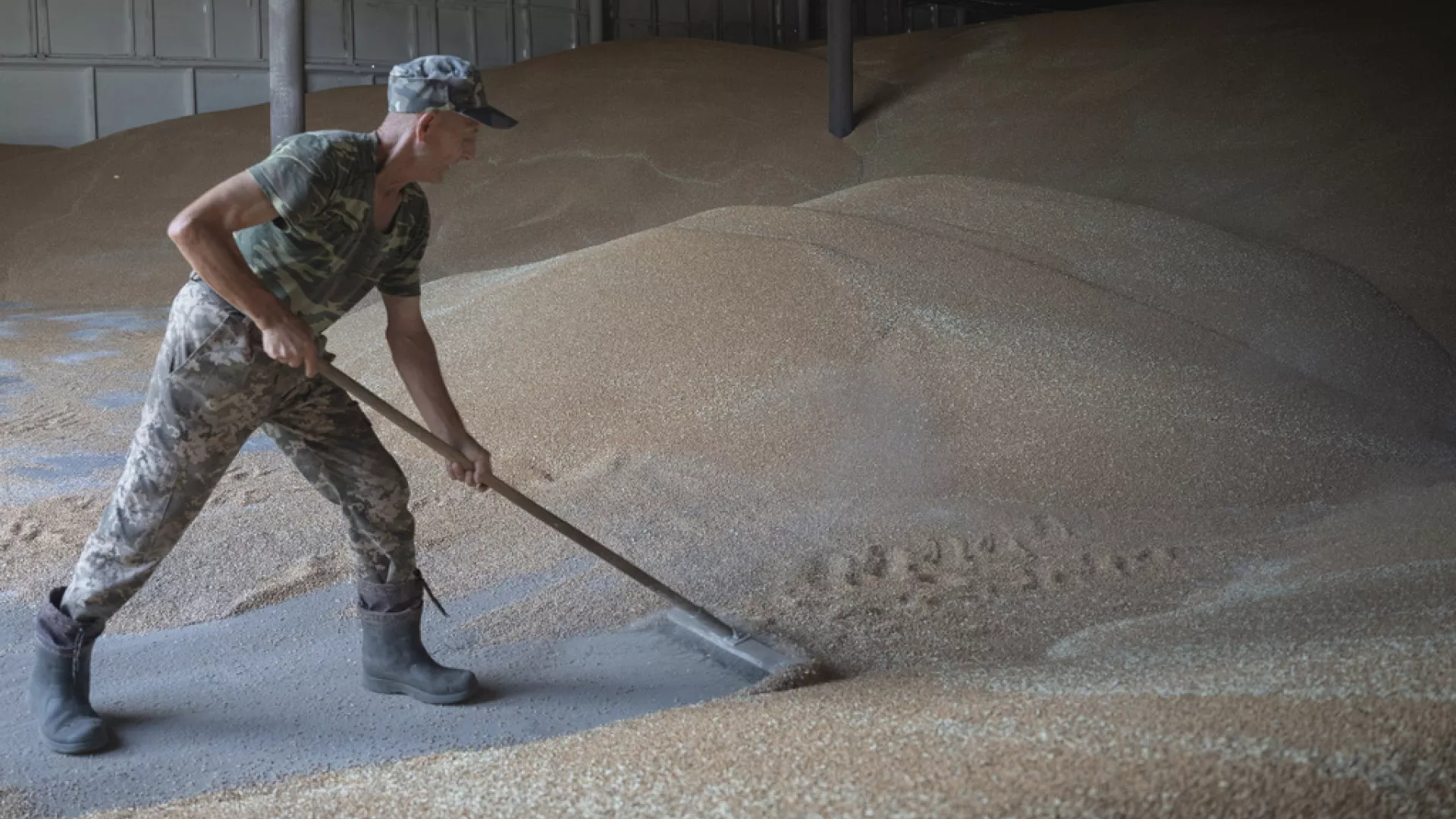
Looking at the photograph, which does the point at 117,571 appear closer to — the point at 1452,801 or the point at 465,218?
the point at 1452,801

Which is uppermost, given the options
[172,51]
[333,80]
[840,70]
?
[172,51]

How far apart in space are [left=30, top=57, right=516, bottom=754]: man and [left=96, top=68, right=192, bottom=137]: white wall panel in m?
10.5

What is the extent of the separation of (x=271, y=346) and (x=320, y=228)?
26 centimetres

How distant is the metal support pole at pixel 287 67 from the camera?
6449 millimetres

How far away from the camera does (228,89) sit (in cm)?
1196

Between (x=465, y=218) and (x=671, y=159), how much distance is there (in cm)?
161

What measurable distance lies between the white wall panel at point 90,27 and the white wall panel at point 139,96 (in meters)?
0.21

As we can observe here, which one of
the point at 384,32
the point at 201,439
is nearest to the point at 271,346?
the point at 201,439

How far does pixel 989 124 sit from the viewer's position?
8945 millimetres

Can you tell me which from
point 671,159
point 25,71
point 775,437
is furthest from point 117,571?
point 25,71

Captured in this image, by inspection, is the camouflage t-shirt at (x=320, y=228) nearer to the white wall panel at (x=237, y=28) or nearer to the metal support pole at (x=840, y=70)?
the metal support pole at (x=840, y=70)

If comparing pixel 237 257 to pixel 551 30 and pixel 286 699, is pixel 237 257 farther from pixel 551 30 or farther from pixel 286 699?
pixel 551 30

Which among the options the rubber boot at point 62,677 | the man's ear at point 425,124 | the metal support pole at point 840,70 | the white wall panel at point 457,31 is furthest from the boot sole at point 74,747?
the white wall panel at point 457,31

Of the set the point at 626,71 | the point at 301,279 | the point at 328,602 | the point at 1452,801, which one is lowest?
the point at 328,602
